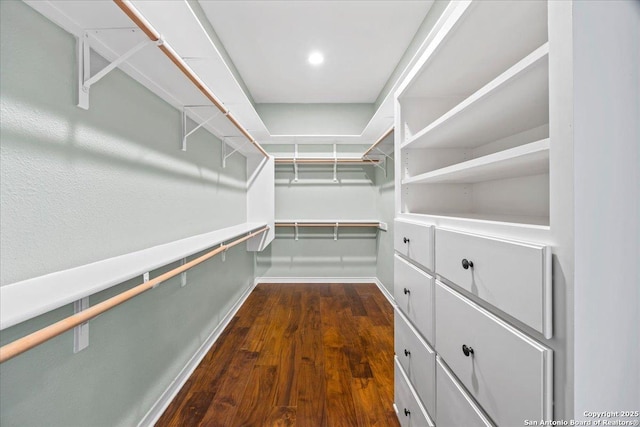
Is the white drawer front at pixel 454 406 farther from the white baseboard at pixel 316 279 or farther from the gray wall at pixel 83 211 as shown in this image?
the white baseboard at pixel 316 279

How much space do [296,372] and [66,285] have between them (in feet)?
4.69

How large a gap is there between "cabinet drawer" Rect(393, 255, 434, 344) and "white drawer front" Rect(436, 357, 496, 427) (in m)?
0.13

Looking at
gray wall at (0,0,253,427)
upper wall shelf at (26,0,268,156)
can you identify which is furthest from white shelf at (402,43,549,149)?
gray wall at (0,0,253,427)

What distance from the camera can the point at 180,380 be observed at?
161cm

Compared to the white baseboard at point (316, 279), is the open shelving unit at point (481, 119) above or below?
above

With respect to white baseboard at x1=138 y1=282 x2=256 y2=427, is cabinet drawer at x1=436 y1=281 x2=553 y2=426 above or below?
above

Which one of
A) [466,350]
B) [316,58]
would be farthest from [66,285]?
[316,58]

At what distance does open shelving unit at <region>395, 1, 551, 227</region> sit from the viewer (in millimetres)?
743

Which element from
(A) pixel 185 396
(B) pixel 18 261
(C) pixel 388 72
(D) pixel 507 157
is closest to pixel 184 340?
(A) pixel 185 396

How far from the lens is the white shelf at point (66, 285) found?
1.94ft

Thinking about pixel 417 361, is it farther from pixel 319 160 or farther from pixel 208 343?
pixel 319 160

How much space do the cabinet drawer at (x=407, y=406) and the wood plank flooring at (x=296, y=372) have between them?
0.10 meters

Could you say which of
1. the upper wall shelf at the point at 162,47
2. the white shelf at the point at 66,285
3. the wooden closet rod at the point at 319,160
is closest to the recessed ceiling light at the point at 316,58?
the upper wall shelf at the point at 162,47

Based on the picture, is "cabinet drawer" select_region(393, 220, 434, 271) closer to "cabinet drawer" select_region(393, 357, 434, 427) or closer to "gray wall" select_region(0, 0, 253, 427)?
"cabinet drawer" select_region(393, 357, 434, 427)
